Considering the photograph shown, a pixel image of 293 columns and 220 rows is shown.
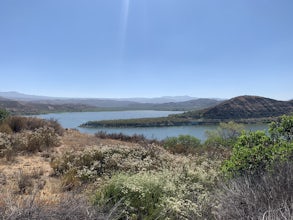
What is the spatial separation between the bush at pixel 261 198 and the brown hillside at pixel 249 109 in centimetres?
6005

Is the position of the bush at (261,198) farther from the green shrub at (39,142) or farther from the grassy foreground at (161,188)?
the green shrub at (39,142)

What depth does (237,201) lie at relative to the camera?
307 centimetres

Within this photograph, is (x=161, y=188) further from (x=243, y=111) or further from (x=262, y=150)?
(x=243, y=111)

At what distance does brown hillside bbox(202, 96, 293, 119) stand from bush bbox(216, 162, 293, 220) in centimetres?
6005

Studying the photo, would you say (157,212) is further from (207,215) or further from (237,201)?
(237,201)

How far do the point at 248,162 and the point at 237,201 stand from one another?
122 cm

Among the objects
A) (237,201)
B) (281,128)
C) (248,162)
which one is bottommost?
(237,201)

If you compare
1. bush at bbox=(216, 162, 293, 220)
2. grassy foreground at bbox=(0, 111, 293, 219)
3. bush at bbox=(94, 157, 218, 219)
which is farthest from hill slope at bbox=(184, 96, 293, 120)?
bush at bbox=(216, 162, 293, 220)

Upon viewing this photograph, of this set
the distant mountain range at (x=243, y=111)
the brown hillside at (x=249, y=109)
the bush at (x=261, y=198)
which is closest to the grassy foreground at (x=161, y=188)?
the bush at (x=261, y=198)

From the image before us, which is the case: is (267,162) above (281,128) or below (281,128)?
below

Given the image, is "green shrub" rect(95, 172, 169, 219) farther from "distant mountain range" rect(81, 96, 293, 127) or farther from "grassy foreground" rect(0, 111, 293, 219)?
"distant mountain range" rect(81, 96, 293, 127)

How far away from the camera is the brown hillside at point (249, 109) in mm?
63000

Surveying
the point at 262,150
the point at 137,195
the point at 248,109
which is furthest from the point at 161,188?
the point at 248,109

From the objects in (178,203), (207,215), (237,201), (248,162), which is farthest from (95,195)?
(248,162)
